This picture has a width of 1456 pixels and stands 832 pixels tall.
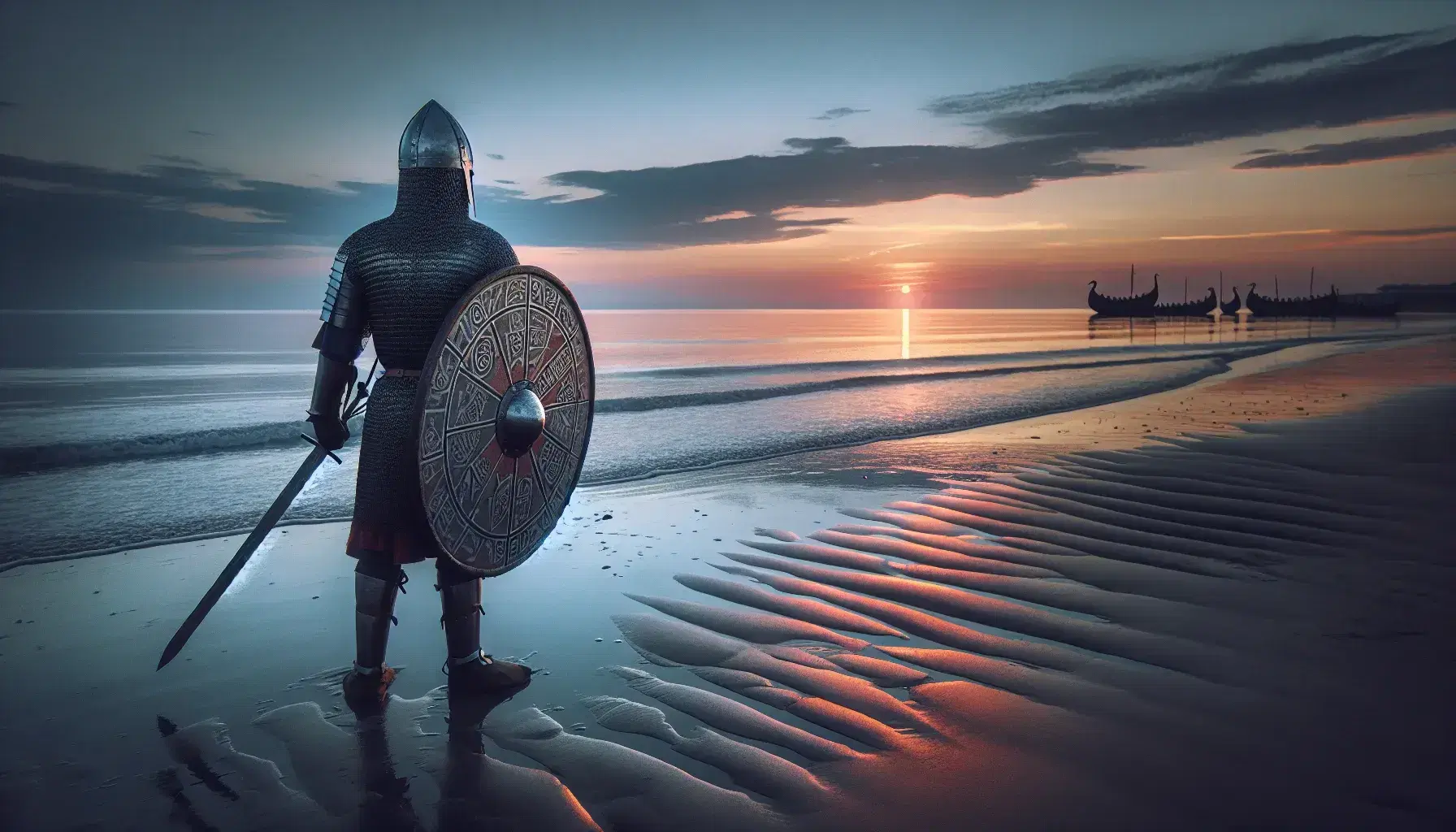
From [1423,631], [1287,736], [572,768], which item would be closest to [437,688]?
[572,768]

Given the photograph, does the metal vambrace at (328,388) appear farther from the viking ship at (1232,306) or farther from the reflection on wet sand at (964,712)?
the viking ship at (1232,306)

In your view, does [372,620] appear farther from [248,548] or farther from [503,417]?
[503,417]

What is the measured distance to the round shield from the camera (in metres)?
3.12

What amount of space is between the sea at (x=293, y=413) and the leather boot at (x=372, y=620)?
12.4 ft

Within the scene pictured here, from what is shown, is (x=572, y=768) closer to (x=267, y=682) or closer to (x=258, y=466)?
(x=267, y=682)

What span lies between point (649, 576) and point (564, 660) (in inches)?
48.8

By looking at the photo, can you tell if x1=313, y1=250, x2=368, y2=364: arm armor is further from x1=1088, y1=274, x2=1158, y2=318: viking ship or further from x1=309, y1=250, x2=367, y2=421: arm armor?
x1=1088, y1=274, x2=1158, y2=318: viking ship

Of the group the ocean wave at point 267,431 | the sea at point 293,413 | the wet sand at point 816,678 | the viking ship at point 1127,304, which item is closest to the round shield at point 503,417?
the wet sand at point 816,678

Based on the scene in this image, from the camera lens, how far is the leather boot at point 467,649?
3.47 meters

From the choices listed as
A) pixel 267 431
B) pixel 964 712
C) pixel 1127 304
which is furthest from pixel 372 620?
pixel 1127 304

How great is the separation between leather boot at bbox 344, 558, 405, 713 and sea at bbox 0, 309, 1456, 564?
377cm

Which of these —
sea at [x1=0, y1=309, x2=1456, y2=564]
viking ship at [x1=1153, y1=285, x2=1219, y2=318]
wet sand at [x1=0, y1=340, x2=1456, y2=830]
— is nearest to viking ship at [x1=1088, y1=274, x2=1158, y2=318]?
viking ship at [x1=1153, y1=285, x2=1219, y2=318]

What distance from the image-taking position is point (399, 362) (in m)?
3.47

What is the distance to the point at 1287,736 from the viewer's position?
2826 mm
